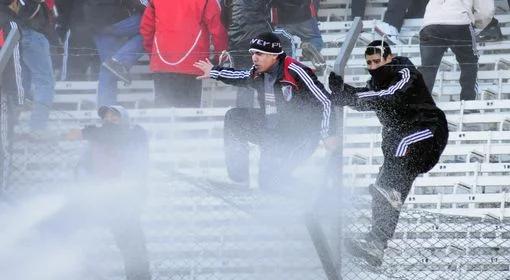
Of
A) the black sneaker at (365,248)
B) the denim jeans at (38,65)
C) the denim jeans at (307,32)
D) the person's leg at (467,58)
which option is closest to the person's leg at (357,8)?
the denim jeans at (307,32)

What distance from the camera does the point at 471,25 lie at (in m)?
13.0

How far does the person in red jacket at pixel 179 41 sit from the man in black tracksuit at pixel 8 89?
3.52ft

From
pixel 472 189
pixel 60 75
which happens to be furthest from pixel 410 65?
pixel 60 75

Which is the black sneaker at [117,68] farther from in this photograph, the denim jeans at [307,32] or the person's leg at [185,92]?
the denim jeans at [307,32]

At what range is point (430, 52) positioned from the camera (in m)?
12.7

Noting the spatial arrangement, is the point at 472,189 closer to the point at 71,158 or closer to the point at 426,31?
the point at 426,31

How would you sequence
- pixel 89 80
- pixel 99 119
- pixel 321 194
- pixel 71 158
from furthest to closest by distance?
pixel 89 80 → pixel 99 119 → pixel 71 158 → pixel 321 194

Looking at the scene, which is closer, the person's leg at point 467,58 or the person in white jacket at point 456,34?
the person in white jacket at point 456,34

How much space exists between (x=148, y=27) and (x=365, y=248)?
125 inches

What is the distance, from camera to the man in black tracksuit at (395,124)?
10.8 metres

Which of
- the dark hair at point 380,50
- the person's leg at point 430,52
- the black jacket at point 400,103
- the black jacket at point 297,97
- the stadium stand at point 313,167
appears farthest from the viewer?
the person's leg at point 430,52

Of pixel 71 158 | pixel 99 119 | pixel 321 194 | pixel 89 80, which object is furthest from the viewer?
pixel 89 80

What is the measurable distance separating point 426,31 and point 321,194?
253 centimetres

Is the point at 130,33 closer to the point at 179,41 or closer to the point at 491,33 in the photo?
the point at 179,41
